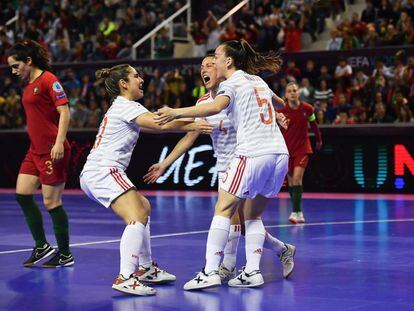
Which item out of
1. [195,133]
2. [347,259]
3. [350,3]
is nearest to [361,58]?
[350,3]

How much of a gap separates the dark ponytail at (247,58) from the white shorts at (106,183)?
58.3 inches

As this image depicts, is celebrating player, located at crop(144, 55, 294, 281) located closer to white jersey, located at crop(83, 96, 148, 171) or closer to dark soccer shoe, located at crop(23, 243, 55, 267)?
white jersey, located at crop(83, 96, 148, 171)

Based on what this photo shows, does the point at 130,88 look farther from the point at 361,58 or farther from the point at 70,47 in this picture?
the point at 70,47

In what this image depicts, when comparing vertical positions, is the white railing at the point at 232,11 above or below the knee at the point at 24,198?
above

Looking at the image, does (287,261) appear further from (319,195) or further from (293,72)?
(293,72)

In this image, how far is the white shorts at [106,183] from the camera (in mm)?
8102

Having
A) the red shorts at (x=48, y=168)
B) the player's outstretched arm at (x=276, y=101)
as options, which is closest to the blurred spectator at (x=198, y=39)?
the red shorts at (x=48, y=168)

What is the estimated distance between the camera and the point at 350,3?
25.5 metres

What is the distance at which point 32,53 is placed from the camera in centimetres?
976

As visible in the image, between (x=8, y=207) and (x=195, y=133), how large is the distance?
33.8 feet

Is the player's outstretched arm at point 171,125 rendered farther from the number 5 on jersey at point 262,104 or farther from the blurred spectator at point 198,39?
the blurred spectator at point 198,39

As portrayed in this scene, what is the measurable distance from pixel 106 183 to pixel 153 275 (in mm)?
1022

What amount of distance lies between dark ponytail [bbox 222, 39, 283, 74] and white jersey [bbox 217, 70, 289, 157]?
0.20 m

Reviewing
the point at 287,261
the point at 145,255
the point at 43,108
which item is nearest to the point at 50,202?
the point at 43,108
